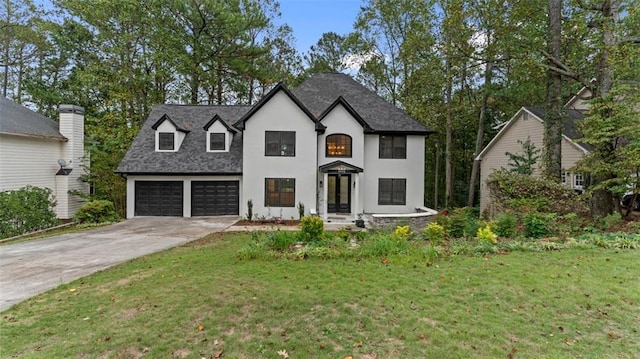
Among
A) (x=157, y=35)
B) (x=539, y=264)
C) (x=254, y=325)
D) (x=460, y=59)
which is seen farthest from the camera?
(x=157, y=35)

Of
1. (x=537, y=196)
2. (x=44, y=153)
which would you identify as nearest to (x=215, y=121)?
(x=44, y=153)

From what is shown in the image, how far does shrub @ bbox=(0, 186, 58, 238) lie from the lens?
1234 centimetres

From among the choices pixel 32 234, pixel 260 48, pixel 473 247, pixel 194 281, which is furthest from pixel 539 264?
pixel 260 48

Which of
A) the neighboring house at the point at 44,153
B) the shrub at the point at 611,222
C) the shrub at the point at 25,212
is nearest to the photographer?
the shrub at the point at 611,222

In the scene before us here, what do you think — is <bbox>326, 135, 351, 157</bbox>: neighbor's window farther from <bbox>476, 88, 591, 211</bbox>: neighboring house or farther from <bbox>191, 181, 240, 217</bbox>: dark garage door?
<bbox>476, 88, 591, 211</bbox>: neighboring house

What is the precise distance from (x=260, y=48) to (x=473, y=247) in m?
23.6

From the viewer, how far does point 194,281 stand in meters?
5.89

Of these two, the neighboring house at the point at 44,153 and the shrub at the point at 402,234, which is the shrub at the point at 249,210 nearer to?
the shrub at the point at 402,234

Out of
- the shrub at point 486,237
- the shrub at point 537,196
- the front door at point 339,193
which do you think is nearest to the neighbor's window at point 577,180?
the shrub at point 537,196

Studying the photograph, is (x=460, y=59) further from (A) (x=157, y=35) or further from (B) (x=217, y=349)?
(A) (x=157, y=35)

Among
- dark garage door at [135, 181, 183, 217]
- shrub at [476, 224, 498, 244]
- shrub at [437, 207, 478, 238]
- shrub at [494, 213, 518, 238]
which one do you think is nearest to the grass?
shrub at [476, 224, 498, 244]

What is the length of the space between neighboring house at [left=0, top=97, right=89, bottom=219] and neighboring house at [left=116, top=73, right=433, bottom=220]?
3.20m

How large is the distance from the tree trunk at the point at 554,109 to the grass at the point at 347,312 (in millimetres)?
8406

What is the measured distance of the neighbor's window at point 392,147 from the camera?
17188 millimetres
